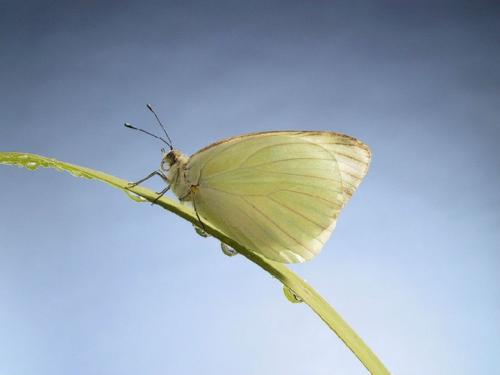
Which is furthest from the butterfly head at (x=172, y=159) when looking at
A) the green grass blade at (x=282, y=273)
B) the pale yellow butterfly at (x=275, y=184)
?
the green grass blade at (x=282, y=273)

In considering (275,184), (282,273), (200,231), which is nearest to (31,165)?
(200,231)

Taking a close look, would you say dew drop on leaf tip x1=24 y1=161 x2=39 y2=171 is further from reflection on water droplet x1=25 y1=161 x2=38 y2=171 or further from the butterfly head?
the butterfly head

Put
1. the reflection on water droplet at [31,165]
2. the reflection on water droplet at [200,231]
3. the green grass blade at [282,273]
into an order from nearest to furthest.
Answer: the green grass blade at [282,273], the reflection on water droplet at [31,165], the reflection on water droplet at [200,231]

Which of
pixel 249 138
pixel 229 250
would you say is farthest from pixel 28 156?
pixel 249 138

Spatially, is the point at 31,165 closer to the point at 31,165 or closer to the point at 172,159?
the point at 31,165

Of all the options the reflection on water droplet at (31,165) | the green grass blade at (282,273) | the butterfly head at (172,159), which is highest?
the butterfly head at (172,159)

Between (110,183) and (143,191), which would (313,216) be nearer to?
(143,191)

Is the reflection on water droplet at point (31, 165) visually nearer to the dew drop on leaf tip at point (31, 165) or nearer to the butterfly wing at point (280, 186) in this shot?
the dew drop on leaf tip at point (31, 165)
